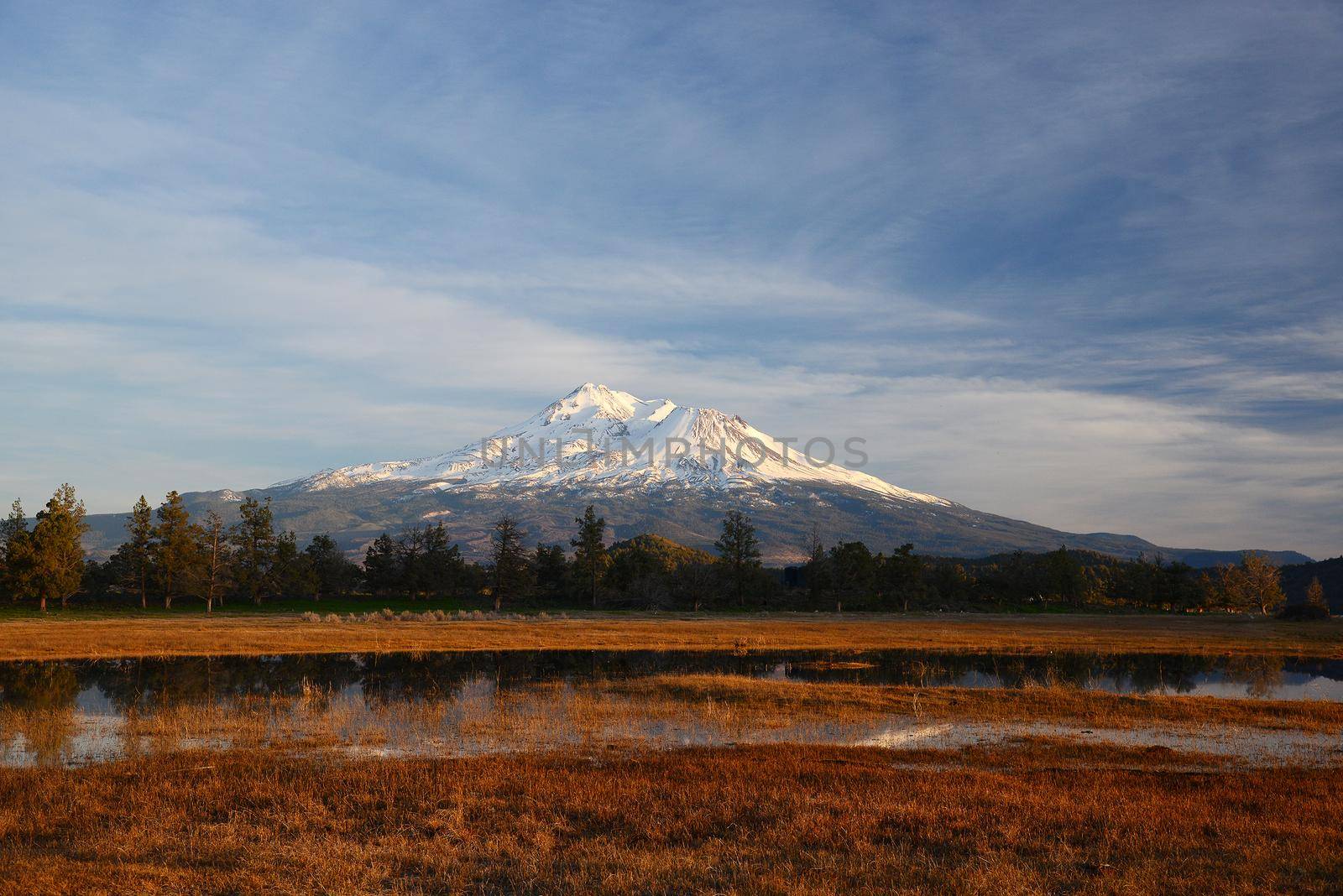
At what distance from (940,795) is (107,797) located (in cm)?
1453

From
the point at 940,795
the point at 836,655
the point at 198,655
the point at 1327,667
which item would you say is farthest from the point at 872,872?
the point at 1327,667

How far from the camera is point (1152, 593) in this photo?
12388 centimetres

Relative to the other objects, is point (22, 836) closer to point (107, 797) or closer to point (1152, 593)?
point (107, 797)

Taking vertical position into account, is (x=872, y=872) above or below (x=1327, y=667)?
above

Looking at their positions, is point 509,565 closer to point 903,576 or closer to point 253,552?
point 253,552

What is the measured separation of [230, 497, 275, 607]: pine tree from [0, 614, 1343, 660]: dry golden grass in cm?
2057

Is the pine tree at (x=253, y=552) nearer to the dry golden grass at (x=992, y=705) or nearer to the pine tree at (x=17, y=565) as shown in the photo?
the pine tree at (x=17, y=565)

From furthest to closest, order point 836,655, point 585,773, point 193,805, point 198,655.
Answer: point 836,655 < point 198,655 < point 585,773 < point 193,805

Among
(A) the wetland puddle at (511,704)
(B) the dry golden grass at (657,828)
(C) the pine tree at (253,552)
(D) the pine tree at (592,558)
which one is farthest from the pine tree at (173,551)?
(B) the dry golden grass at (657,828)

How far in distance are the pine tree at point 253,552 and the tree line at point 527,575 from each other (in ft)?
0.61

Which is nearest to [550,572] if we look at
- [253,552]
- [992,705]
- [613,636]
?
[253,552]

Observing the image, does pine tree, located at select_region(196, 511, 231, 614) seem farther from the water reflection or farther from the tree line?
the water reflection

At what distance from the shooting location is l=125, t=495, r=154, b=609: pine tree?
88562 mm

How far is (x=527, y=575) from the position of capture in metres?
101
